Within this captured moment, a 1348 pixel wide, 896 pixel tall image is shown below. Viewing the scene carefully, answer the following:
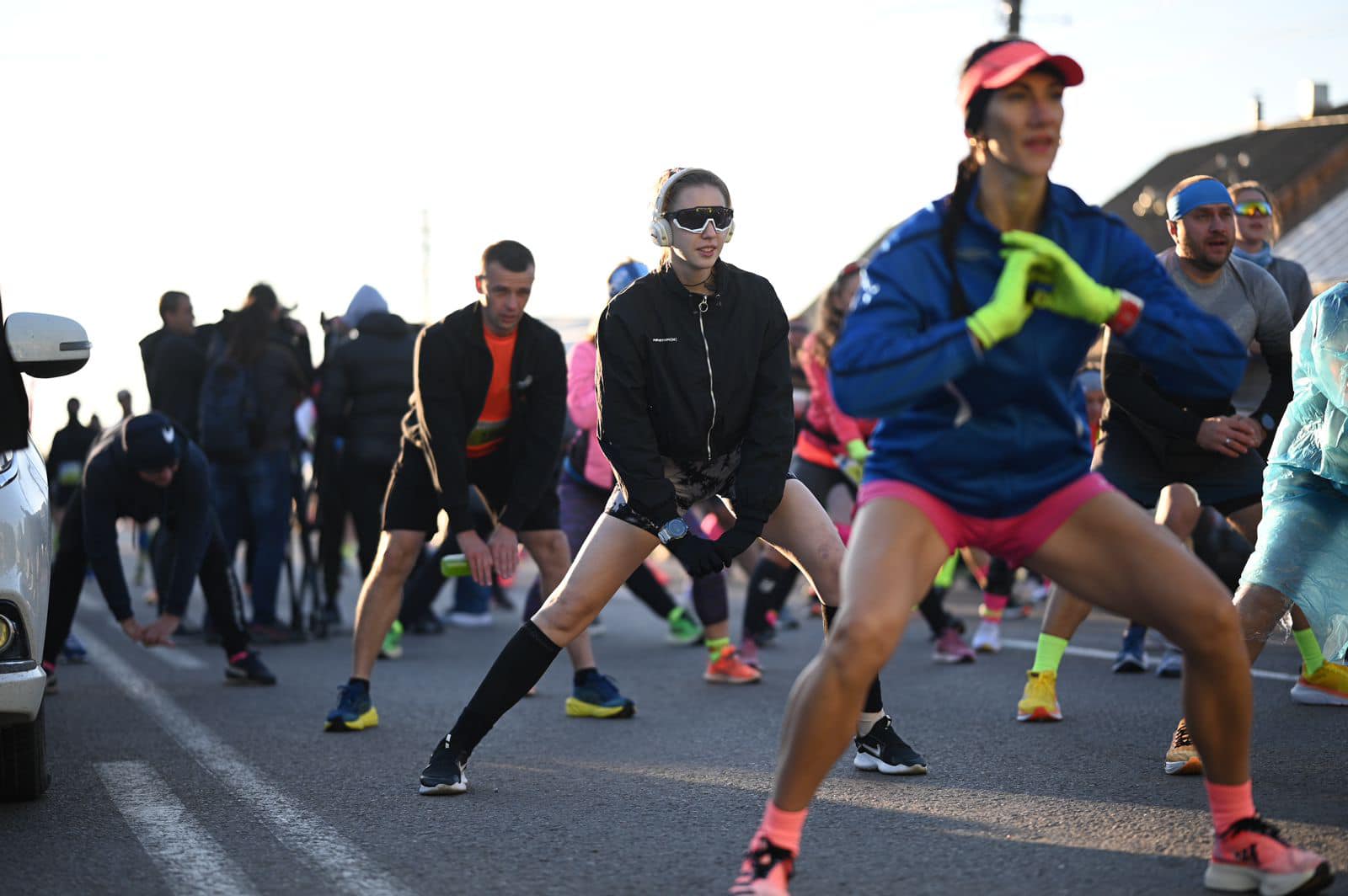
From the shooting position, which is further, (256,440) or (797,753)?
(256,440)

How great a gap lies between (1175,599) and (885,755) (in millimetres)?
2180

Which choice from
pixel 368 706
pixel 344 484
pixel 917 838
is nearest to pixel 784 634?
pixel 344 484

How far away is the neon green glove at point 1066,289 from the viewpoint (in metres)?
3.66

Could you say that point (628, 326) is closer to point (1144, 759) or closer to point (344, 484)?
point (1144, 759)

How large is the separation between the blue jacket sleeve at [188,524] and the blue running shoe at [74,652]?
2628mm

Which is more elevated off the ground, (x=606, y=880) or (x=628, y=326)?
(x=628, y=326)

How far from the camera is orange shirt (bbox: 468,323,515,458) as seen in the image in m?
6.98

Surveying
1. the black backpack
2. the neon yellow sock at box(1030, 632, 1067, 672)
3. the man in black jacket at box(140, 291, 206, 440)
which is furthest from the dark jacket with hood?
the neon yellow sock at box(1030, 632, 1067, 672)

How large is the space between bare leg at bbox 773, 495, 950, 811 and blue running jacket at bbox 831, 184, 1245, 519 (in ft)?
0.68

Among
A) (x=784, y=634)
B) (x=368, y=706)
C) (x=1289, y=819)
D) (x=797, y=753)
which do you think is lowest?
(x=784, y=634)

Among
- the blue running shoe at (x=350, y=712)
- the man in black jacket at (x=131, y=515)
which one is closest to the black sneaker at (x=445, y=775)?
the blue running shoe at (x=350, y=712)

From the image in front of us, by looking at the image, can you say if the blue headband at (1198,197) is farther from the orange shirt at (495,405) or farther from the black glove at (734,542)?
the orange shirt at (495,405)

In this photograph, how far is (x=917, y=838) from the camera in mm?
4719

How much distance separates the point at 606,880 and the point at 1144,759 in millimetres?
2354
